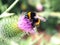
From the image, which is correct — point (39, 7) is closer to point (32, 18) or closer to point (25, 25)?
point (25, 25)

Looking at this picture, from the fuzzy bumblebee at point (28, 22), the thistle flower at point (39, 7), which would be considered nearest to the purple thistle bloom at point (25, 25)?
the fuzzy bumblebee at point (28, 22)

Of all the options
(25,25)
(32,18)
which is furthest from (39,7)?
(32,18)

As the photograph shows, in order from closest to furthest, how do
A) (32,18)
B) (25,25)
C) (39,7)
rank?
(32,18) < (25,25) < (39,7)

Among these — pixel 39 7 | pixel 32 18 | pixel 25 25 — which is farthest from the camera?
pixel 39 7

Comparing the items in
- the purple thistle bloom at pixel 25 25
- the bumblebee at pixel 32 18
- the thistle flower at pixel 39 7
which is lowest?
the thistle flower at pixel 39 7

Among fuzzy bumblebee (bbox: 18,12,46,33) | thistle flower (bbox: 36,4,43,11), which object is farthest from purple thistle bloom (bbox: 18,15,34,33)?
thistle flower (bbox: 36,4,43,11)

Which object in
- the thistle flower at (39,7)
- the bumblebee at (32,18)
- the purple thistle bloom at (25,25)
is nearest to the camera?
the bumblebee at (32,18)

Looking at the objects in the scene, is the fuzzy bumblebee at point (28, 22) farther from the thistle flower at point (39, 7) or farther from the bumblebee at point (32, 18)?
the thistle flower at point (39, 7)

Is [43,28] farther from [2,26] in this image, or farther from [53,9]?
[2,26]

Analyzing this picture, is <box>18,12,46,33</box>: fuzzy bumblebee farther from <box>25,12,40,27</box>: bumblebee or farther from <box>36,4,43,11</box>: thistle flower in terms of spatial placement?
<box>36,4,43,11</box>: thistle flower
